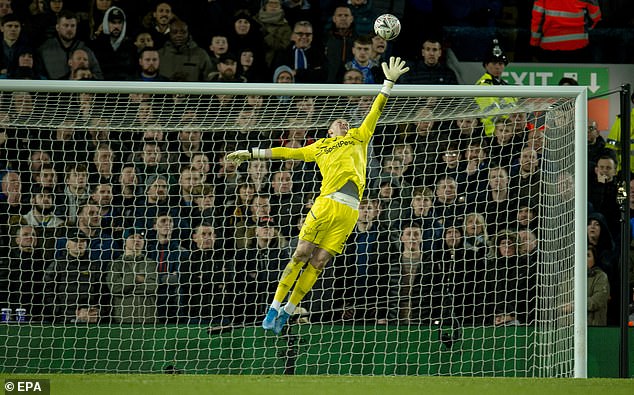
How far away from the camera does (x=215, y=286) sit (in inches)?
398

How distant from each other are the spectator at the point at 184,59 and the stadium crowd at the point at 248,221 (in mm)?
237

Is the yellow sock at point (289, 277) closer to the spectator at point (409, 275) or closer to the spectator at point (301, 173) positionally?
the spectator at point (409, 275)

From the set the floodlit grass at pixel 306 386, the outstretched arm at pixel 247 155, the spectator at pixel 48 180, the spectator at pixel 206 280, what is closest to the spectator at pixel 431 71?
the spectator at pixel 206 280

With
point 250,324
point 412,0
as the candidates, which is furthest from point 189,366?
point 412,0

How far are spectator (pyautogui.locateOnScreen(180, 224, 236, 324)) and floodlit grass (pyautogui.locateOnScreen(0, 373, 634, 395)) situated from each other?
11.8ft

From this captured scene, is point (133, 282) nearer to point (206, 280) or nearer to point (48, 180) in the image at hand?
point (206, 280)

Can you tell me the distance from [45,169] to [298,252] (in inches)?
115

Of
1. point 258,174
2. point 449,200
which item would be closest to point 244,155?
point 258,174

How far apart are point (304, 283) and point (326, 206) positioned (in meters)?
0.64

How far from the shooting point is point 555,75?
39.4 feet

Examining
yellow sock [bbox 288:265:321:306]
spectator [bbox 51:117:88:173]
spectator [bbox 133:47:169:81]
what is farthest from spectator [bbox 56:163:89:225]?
yellow sock [bbox 288:265:321:306]

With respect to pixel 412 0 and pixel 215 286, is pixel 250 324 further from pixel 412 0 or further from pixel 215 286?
pixel 412 0

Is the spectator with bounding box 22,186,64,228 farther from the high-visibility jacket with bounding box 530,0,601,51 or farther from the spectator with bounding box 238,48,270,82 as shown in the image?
the high-visibility jacket with bounding box 530,0,601,51

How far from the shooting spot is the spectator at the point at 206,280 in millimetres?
9641
